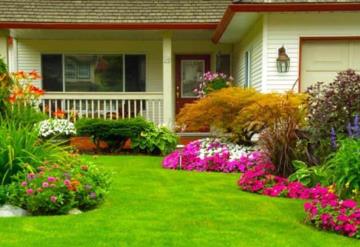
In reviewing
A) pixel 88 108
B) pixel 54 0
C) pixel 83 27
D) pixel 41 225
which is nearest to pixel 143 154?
pixel 88 108

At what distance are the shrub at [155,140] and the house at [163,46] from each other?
6.01 feet

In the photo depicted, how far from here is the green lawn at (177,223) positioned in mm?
5109

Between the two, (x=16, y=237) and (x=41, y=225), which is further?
(x=41, y=225)

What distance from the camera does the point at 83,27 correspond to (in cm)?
1452

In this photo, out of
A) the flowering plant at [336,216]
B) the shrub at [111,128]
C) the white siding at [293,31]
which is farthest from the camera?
the shrub at [111,128]

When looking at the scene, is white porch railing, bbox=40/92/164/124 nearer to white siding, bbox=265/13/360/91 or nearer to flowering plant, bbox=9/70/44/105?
flowering plant, bbox=9/70/44/105

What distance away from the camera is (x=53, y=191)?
605 centimetres

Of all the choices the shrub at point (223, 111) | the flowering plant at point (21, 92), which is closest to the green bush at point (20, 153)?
the shrub at point (223, 111)

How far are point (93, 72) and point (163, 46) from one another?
9.81 ft

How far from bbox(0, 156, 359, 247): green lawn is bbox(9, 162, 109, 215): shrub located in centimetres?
18

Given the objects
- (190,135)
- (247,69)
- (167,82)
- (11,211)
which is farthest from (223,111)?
(11,211)

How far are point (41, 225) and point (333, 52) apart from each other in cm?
885

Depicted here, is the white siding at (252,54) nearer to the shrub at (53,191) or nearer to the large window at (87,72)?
the large window at (87,72)

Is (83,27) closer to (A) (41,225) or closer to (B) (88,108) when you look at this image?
(B) (88,108)
